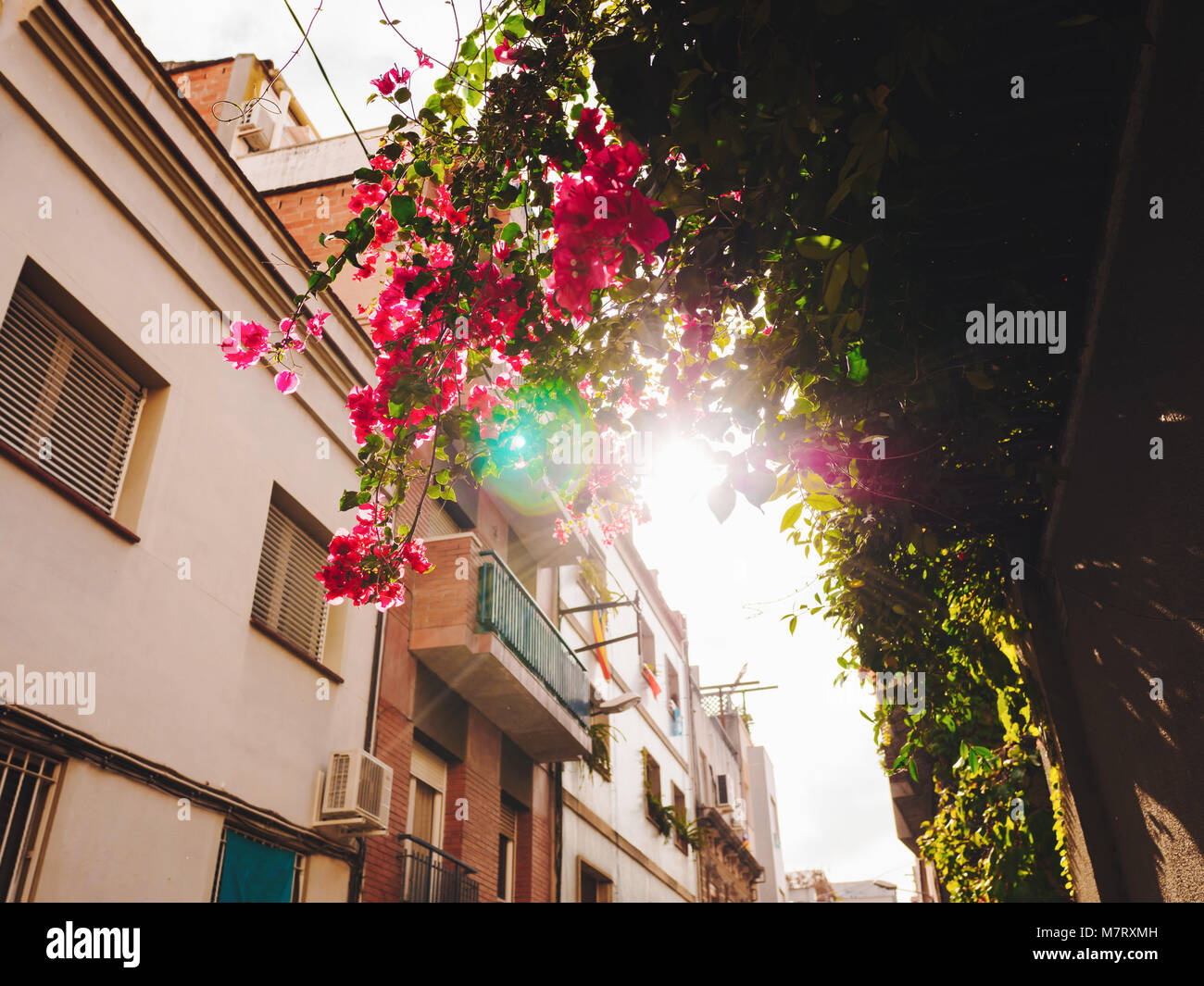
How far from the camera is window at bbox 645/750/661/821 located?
18.0 m

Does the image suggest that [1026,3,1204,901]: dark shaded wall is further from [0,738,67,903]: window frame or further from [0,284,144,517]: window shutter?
[0,284,144,517]: window shutter

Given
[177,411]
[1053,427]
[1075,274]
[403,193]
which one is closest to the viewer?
[1075,274]

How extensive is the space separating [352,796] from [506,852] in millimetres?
5043

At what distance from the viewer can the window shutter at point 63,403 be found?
516 cm

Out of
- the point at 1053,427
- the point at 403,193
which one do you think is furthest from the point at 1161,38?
the point at 403,193

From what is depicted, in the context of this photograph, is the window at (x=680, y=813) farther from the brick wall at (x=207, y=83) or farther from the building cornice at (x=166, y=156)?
the brick wall at (x=207, y=83)

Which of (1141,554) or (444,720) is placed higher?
(444,720)

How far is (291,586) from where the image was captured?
779 cm

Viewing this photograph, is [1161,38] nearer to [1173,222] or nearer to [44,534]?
[1173,222]

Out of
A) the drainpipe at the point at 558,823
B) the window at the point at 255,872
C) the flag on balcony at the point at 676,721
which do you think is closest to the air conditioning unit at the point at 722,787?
the flag on balcony at the point at 676,721

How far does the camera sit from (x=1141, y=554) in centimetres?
236

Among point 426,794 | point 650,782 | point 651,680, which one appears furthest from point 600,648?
point 426,794

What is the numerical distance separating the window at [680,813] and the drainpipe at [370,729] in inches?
497

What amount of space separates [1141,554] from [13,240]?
5823 mm
